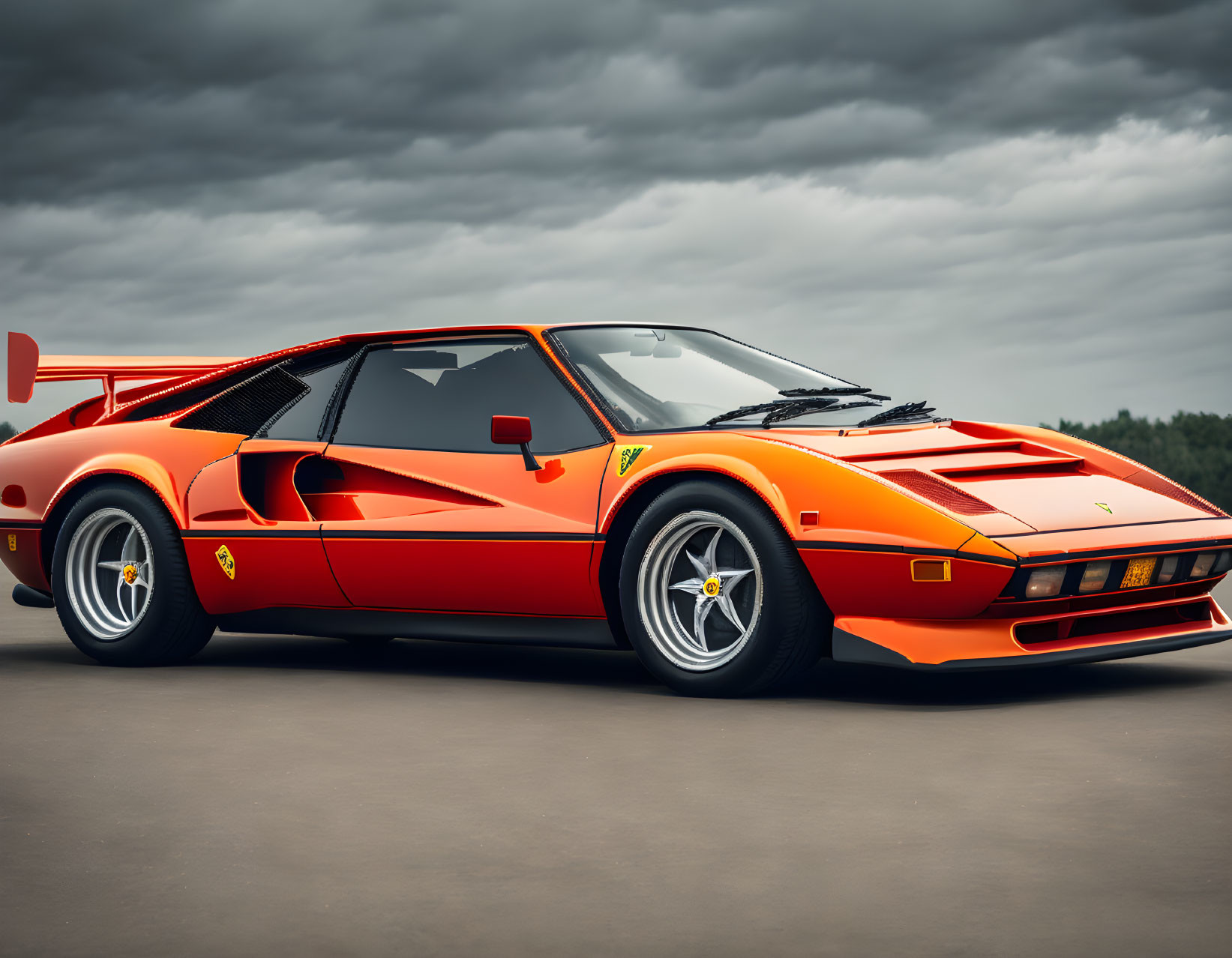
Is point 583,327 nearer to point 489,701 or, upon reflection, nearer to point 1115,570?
point 489,701

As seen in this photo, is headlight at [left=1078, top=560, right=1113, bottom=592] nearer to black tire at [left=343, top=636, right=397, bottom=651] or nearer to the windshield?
the windshield

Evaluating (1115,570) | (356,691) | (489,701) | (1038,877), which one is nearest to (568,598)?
(489,701)

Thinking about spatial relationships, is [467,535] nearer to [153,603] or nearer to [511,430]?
[511,430]

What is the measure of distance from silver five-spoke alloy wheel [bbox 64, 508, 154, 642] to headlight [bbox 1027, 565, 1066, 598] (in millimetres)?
3803

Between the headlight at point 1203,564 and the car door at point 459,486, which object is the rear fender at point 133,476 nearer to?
the car door at point 459,486

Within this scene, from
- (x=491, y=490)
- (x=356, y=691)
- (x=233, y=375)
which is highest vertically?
(x=233, y=375)

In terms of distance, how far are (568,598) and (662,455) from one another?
0.65 metres

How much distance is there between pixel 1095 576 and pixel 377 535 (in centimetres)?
267

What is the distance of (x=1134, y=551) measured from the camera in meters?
5.34

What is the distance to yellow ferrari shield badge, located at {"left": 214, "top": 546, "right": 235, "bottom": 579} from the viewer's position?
6621 mm

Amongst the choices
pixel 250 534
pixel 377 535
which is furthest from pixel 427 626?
pixel 250 534

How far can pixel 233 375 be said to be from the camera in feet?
23.3

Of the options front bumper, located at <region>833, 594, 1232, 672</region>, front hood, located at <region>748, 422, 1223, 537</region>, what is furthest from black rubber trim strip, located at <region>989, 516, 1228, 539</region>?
front bumper, located at <region>833, 594, 1232, 672</region>

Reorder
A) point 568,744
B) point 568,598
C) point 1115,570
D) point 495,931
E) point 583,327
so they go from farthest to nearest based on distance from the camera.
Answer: point 583,327
point 568,598
point 1115,570
point 568,744
point 495,931
